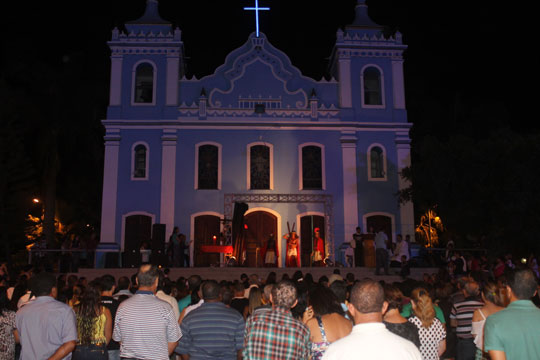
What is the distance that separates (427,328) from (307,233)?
17.1 metres

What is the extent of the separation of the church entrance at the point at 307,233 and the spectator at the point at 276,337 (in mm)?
18197

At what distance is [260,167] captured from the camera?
23.5m

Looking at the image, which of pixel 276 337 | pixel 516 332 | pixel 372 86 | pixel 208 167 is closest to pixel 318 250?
pixel 208 167

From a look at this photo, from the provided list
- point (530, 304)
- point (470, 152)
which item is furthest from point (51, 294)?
point (470, 152)

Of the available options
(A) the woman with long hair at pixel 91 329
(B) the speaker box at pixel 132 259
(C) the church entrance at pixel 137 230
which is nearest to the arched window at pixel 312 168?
(C) the church entrance at pixel 137 230

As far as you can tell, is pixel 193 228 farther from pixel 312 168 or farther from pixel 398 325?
pixel 398 325

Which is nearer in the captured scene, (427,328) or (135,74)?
(427,328)

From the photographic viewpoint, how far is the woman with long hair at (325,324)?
15.5 ft

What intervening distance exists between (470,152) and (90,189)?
18415mm

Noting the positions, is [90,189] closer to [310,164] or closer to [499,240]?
[310,164]

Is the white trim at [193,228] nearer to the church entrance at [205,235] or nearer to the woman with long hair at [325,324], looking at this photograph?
the church entrance at [205,235]

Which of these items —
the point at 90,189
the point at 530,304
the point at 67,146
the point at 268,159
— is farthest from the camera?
the point at 90,189

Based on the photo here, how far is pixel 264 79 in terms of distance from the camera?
24453mm

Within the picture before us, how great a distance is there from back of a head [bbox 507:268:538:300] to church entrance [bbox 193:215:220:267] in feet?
59.3
